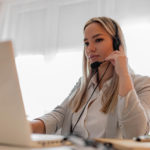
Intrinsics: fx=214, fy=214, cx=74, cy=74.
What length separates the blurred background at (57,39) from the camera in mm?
2036

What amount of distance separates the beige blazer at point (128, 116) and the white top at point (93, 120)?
33 mm

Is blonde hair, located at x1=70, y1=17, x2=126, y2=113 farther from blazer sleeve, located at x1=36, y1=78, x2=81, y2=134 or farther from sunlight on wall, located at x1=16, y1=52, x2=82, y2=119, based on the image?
sunlight on wall, located at x1=16, y1=52, x2=82, y2=119

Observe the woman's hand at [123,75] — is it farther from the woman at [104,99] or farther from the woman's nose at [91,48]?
the woman's nose at [91,48]

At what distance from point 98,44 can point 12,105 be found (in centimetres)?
79

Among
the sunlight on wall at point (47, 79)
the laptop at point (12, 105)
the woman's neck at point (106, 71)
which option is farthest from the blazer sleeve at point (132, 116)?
the sunlight on wall at point (47, 79)

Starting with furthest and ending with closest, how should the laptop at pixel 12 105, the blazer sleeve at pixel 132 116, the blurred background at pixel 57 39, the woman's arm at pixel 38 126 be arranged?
the blurred background at pixel 57 39, the woman's arm at pixel 38 126, the blazer sleeve at pixel 132 116, the laptop at pixel 12 105

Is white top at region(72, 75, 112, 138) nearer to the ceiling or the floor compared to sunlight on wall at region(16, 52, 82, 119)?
nearer to the floor

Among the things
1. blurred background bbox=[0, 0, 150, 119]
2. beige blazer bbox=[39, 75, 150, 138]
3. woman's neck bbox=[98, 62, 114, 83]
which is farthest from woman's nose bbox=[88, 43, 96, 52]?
blurred background bbox=[0, 0, 150, 119]

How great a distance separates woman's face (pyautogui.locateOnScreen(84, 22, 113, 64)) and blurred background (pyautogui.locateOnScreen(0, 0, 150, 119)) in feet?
2.82

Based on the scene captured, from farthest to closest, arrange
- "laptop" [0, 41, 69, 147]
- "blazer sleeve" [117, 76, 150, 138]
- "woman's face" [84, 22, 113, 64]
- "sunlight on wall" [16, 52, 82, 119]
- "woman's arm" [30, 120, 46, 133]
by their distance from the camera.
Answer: "sunlight on wall" [16, 52, 82, 119], "woman's face" [84, 22, 113, 64], "woman's arm" [30, 120, 46, 133], "blazer sleeve" [117, 76, 150, 138], "laptop" [0, 41, 69, 147]

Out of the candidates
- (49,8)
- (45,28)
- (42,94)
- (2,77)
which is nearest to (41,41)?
(45,28)

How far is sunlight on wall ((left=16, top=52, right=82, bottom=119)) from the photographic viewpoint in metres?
2.22

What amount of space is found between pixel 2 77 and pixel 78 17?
2011 millimetres

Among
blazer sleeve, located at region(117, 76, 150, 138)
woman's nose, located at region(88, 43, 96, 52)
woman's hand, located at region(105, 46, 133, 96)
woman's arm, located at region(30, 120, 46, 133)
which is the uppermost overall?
woman's nose, located at region(88, 43, 96, 52)
